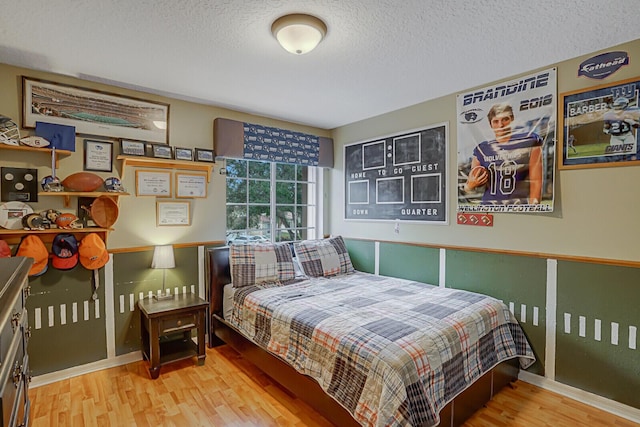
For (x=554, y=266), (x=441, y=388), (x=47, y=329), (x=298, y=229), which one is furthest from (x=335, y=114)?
(x=47, y=329)

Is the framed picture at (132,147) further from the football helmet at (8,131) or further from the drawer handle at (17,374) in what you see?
the drawer handle at (17,374)

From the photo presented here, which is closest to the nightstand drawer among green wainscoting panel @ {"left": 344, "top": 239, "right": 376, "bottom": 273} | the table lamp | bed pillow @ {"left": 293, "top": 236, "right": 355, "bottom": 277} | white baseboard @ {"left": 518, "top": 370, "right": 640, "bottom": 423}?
the table lamp

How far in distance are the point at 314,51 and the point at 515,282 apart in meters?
2.37

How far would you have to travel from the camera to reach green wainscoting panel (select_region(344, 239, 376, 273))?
12.5ft

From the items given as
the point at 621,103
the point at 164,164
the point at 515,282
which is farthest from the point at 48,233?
the point at 621,103

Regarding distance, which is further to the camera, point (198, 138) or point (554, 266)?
point (198, 138)

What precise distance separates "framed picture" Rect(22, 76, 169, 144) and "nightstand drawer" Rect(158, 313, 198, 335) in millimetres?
1594

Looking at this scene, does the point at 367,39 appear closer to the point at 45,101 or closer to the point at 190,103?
the point at 190,103

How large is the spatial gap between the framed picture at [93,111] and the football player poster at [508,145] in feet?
9.15

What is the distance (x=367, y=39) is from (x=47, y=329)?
3.16 m

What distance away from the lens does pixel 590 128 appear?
229cm

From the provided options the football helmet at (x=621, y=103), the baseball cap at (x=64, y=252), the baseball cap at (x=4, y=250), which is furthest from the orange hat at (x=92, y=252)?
the football helmet at (x=621, y=103)

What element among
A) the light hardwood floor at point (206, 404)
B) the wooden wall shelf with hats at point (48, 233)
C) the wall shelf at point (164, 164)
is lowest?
the light hardwood floor at point (206, 404)

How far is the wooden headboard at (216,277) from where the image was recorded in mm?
3164
